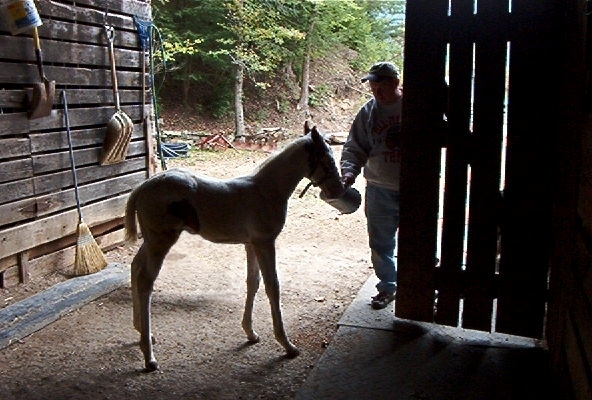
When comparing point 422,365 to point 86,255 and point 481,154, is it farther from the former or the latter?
point 86,255

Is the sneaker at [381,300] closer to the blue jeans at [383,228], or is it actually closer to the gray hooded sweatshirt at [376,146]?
the blue jeans at [383,228]

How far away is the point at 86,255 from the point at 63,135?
1253 millimetres

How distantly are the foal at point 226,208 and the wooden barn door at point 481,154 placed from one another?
2.21ft

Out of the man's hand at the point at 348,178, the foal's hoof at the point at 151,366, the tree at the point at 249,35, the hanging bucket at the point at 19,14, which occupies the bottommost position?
the foal's hoof at the point at 151,366

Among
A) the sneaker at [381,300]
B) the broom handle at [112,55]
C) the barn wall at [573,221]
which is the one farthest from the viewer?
the broom handle at [112,55]

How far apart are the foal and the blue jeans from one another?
634 mm

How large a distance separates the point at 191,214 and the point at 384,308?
1757mm

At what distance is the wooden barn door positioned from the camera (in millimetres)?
3340

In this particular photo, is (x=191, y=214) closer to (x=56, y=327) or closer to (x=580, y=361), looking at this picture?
(x=56, y=327)

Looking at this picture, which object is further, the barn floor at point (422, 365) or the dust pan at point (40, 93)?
the dust pan at point (40, 93)

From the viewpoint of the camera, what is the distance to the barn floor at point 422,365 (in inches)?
120

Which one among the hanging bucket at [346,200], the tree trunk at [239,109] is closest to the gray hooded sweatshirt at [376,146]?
the hanging bucket at [346,200]

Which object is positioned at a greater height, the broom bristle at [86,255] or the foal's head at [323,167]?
the foal's head at [323,167]

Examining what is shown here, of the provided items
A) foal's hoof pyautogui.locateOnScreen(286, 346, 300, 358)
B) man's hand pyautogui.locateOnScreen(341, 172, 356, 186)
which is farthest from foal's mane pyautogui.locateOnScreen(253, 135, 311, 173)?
foal's hoof pyautogui.locateOnScreen(286, 346, 300, 358)
